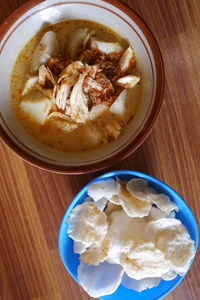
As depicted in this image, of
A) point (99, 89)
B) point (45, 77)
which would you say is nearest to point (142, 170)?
point (99, 89)

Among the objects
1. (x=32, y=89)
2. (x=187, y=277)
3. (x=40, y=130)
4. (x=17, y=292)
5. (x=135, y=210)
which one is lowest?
(x=187, y=277)

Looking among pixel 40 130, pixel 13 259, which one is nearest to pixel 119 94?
pixel 40 130

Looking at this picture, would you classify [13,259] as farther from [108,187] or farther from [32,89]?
[32,89]

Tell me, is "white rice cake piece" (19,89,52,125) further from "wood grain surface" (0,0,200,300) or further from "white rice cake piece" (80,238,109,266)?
"white rice cake piece" (80,238,109,266)

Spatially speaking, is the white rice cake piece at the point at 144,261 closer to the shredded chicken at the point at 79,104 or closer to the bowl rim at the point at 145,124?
the bowl rim at the point at 145,124

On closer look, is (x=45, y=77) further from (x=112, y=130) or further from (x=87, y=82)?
(x=112, y=130)

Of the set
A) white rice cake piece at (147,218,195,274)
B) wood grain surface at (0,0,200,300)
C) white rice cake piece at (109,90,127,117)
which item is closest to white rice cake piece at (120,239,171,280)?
white rice cake piece at (147,218,195,274)

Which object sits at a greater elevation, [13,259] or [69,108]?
[69,108]

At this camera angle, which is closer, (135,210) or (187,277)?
(135,210)
